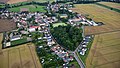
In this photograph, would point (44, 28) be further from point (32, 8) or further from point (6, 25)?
point (32, 8)

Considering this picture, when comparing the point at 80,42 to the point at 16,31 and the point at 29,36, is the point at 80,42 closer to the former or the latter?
the point at 29,36

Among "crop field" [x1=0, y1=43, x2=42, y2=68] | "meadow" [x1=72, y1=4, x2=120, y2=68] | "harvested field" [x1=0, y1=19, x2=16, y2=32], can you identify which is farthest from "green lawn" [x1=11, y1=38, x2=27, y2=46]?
"meadow" [x1=72, y1=4, x2=120, y2=68]

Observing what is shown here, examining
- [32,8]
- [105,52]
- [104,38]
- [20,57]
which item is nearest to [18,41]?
[20,57]

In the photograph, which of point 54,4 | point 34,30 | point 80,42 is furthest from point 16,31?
point 54,4

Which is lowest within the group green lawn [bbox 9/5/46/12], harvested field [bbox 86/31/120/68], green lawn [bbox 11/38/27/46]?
harvested field [bbox 86/31/120/68]

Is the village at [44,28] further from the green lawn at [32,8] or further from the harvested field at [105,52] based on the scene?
the green lawn at [32,8]

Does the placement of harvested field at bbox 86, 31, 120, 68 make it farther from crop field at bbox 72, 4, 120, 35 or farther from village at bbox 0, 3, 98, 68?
crop field at bbox 72, 4, 120, 35

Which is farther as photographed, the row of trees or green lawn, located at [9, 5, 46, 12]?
green lawn, located at [9, 5, 46, 12]

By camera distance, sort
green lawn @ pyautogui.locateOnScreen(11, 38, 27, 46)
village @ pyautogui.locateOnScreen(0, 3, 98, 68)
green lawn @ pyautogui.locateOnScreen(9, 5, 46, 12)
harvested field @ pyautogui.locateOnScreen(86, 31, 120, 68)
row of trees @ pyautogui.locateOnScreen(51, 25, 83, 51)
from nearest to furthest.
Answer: harvested field @ pyautogui.locateOnScreen(86, 31, 120, 68) < village @ pyautogui.locateOnScreen(0, 3, 98, 68) < row of trees @ pyautogui.locateOnScreen(51, 25, 83, 51) < green lawn @ pyautogui.locateOnScreen(11, 38, 27, 46) < green lawn @ pyautogui.locateOnScreen(9, 5, 46, 12)

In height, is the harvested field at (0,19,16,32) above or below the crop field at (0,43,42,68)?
above
